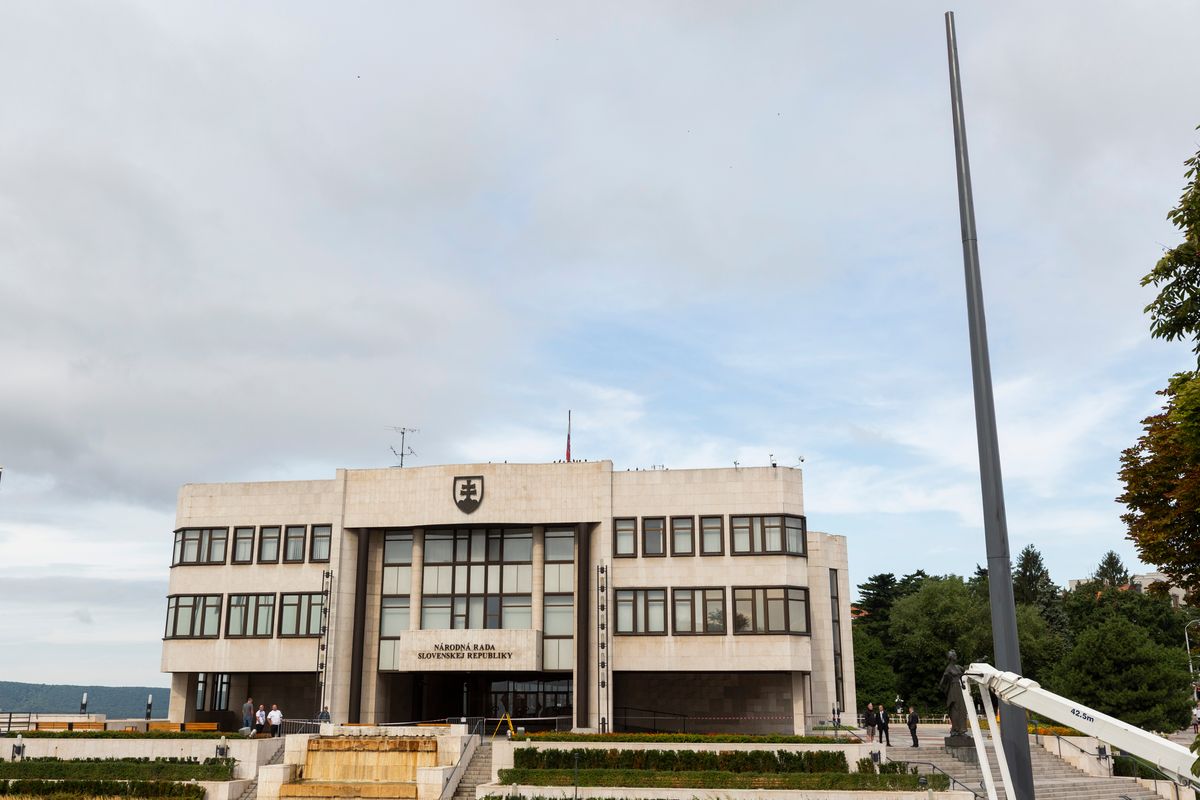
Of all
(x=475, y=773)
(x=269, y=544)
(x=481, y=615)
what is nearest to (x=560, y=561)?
(x=481, y=615)

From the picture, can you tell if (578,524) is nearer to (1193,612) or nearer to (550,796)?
(550,796)

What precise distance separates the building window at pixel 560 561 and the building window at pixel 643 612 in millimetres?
2761

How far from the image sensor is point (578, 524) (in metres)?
46.8

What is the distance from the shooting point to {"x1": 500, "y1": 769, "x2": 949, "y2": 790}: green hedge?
1262 inches

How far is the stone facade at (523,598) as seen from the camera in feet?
147

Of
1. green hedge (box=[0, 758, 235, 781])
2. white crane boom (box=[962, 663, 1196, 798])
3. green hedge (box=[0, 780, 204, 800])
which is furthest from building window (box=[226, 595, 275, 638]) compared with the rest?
white crane boom (box=[962, 663, 1196, 798])

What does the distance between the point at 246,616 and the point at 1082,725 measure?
4348 centimetres

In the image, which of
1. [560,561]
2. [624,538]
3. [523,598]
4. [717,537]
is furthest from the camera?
[560,561]

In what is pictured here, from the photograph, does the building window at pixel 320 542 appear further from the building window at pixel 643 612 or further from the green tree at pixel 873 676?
the green tree at pixel 873 676

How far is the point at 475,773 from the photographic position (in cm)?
3628

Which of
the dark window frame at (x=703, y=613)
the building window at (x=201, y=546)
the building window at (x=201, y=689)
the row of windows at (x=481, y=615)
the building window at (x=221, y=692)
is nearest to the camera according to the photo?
the dark window frame at (x=703, y=613)

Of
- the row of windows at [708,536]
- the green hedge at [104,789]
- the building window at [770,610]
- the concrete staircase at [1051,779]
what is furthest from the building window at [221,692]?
the concrete staircase at [1051,779]

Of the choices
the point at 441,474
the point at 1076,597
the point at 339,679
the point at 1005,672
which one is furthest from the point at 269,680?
the point at 1076,597

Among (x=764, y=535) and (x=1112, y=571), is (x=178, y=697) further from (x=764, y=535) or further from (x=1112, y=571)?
(x=1112, y=571)
